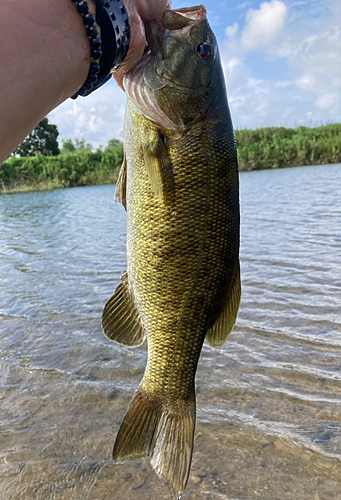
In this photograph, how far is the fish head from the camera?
5.83 feet

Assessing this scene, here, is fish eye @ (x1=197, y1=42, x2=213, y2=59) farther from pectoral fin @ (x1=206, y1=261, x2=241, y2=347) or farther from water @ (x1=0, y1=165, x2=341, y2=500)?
water @ (x1=0, y1=165, x2=341, y2=500)

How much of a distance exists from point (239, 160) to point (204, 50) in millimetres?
44464

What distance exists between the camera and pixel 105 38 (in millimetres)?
1373

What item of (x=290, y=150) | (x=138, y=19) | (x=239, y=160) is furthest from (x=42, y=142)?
(x=138, y=19)

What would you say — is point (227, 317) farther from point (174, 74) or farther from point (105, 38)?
point (105, 38)

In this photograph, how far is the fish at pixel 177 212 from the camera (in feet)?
5.80

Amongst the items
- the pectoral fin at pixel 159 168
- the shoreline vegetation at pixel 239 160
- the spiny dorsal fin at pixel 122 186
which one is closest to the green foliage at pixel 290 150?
the shoreline vegetation at pixel 239 160

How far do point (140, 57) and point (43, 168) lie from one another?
47944 mm

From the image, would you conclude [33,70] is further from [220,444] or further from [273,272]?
[273,272]

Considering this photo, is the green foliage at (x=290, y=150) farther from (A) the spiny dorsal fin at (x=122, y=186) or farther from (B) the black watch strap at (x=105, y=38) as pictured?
(B) the black watch strap at (x=105, y=38)

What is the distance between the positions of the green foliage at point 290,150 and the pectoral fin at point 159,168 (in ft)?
136

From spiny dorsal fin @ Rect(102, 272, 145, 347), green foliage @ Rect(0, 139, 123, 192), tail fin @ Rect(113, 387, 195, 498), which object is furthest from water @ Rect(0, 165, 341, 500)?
green foliage @ Rect(0, 139, 123, 192)

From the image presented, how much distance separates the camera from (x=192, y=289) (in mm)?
1870

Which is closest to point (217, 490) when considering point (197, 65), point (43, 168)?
point (197, 65)
